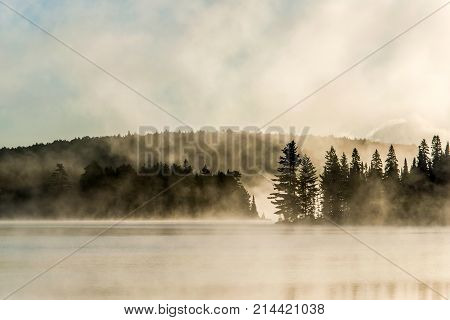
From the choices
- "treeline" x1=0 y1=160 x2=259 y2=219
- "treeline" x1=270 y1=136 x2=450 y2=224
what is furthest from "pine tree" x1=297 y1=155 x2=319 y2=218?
"treeline" x1=0 y1=160 x2=259 y2=219

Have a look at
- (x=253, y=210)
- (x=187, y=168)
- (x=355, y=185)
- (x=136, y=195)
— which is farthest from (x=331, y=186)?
(x=136, y=195)

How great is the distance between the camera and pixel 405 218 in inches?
3206

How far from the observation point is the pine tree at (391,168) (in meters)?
80.7

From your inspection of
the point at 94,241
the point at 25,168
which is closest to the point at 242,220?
the point at 25,168

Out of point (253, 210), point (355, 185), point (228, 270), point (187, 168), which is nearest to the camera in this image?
point (228, 270)

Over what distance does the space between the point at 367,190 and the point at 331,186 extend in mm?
4234

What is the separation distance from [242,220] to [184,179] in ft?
30.7

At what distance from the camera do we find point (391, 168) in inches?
3182

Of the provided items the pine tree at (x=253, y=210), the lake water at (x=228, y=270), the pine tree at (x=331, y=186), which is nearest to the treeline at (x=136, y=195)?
the pine tree at (x=253, y=210)

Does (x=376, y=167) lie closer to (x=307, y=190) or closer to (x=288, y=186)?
(x=307, y=190)

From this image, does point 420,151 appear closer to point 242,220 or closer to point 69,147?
point 242,220

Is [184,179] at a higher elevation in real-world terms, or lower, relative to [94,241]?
higher

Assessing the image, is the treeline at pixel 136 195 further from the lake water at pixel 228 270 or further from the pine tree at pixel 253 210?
the lake water at pixel 228 270

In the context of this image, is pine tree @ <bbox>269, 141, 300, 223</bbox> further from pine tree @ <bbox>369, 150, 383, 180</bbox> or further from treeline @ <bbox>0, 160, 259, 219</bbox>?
treeline @ <bbox>0, 160, 259, 219</bbox>
